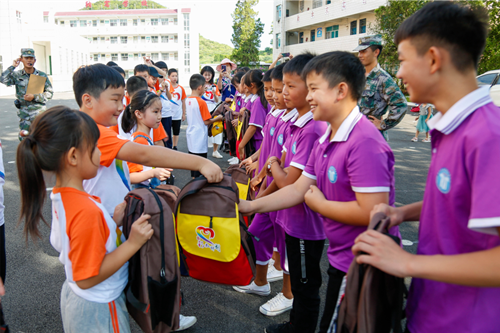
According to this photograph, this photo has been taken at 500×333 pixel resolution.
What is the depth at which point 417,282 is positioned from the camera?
118cm

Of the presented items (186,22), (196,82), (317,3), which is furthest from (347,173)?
(186,22)

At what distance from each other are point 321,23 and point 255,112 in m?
31.1

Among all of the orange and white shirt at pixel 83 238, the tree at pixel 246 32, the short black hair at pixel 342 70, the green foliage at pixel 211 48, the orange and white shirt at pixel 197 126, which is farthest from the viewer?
the green foliage at pixel 211 48

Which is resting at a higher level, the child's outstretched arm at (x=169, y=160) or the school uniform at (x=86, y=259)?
the child's outstretched arm at (x=169, y=160)

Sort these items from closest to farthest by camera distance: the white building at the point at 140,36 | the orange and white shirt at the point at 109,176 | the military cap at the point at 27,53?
1. the orange and white shirt at the point at 109,176
2. the military cap at the point at 27,53
3. the white building at the point at 140,36

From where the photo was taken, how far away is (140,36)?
196 feet

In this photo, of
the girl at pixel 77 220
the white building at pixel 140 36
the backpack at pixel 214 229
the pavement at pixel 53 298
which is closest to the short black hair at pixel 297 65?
the backpack at pixel 214 229

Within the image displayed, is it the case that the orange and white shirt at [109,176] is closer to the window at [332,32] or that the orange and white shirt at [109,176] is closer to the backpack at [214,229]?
the backpack at [214,229]

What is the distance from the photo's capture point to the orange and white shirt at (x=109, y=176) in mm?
1784

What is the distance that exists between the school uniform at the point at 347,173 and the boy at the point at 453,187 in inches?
12.9

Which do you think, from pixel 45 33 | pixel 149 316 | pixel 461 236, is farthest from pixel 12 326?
pixel 45 33

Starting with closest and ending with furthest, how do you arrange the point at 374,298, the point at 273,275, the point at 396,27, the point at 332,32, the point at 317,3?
the point at 374,298, the point at 273,275, the point at 396,27, the point at 332,32, the point at 317,3

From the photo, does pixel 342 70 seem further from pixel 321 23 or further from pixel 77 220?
pixel 321 23

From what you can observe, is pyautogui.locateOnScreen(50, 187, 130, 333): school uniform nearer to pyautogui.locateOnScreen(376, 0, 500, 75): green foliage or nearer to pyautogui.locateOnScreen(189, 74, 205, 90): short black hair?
pyautogui.locateOnScreen(189, 74, 205, 90): short black hair
